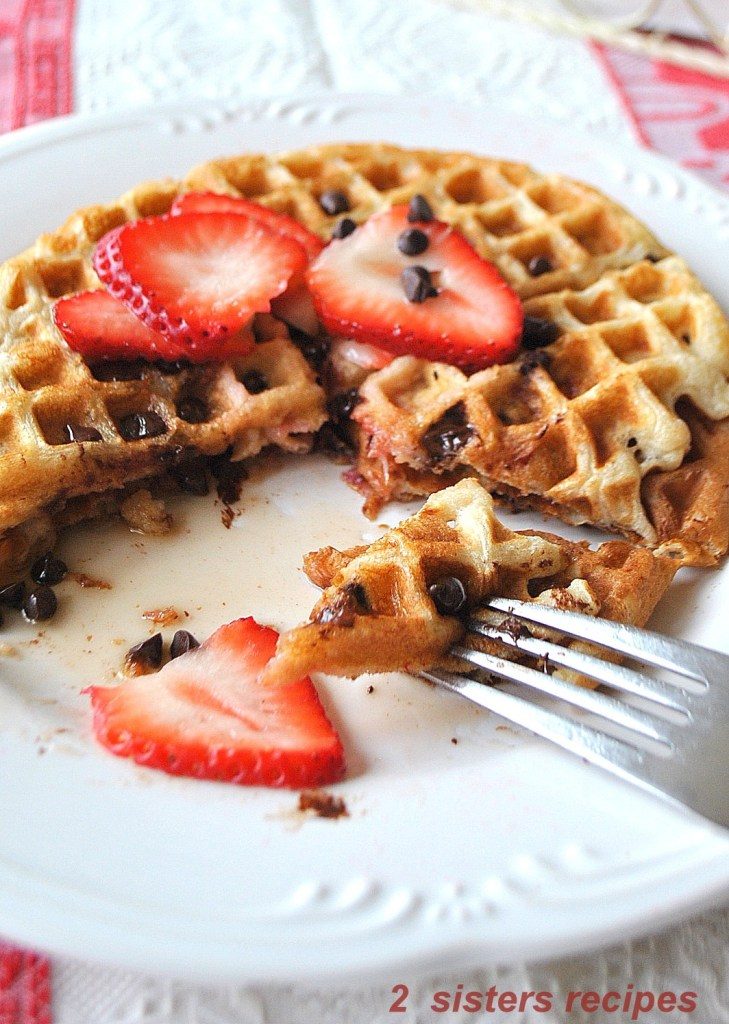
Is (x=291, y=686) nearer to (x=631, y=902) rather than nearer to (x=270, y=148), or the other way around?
(x=631, y=902)

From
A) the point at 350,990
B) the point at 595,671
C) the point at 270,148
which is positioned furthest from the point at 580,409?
the point at 270,148

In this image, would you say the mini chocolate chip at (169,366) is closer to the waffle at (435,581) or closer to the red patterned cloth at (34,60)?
the waffle at (435,581)

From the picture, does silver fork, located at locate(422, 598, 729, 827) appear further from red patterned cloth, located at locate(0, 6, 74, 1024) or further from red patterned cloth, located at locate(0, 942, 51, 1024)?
red patterned cloth, located at locate(0, 6, 74, 1024)

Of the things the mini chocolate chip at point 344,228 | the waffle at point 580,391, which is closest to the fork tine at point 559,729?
the waffle at point 580,391

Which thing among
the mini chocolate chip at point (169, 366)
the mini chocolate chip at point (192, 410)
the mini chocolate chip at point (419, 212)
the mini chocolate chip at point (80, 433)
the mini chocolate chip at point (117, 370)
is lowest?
the mini chocolate chip at point (192, 410)

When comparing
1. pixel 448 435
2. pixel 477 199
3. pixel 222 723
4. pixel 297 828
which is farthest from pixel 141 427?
pixel 477 199
